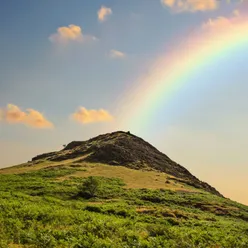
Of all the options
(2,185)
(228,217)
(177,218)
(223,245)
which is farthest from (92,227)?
(2,185)

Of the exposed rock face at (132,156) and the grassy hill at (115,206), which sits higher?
the exposed rock face at (132,156)

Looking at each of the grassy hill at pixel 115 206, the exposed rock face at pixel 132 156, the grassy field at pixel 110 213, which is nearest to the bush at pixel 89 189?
the grassy hill at pixel 115 206

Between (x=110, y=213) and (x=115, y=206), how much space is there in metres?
5.01

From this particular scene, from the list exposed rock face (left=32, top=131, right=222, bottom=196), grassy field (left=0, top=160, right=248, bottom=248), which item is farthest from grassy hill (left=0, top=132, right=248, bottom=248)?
exposed rock face (left=32, top=131, right=222, bottom=196)

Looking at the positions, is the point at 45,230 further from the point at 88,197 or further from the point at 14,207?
the point at 88,197

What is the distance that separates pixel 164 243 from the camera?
2266 cm

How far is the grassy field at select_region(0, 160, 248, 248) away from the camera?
20.8 meters

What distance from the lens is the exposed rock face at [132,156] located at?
84.6 metres

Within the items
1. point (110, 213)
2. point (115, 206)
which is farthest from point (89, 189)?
point (110, 213)

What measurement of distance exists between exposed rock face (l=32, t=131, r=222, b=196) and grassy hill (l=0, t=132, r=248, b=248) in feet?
0.85

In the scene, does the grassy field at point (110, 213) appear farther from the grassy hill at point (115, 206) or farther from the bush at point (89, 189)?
the bush at point (89, 189)

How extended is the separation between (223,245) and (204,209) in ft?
82.8

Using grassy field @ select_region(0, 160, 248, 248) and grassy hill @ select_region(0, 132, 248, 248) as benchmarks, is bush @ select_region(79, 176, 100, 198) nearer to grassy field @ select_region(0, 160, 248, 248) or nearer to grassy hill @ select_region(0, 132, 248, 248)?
grassy hill @ select_region(0, 132, 248, 248)

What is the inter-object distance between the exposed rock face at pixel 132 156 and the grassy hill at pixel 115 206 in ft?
0.85
